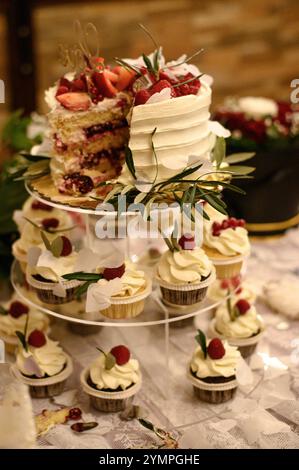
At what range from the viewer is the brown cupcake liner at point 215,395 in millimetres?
2237

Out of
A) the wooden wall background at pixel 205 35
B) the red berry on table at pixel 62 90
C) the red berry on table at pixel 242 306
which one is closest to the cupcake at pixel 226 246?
the red berry on table at pixel 242 306

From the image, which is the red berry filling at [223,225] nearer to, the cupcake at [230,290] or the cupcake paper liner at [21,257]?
the cupcake at [230,290]

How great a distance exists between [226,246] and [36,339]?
2.18 ft

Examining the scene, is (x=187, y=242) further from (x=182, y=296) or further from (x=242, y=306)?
(x=242, y=306)

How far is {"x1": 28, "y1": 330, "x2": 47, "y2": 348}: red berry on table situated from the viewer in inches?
91.0

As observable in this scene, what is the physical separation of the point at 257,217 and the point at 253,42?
2.32 metres

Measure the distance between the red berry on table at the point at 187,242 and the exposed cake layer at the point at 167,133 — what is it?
8.0 inches

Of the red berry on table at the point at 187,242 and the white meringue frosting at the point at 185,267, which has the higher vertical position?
the red berry on table at the point at 187,242

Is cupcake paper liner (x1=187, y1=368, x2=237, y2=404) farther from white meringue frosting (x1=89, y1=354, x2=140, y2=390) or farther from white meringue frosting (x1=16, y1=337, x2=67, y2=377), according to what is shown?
white meringue frosting (x1=16, y1=337, x2=67, y2=377)

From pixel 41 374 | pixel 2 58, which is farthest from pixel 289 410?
pixel 2 58

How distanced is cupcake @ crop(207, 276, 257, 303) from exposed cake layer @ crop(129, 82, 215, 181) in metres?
0.52

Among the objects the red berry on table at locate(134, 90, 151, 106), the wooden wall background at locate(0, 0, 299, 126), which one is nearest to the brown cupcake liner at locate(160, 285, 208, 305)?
the red berry on table at locate(134, 90, 151, 106)

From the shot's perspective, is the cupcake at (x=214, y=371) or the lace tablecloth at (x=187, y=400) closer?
the lace tablecloth at (x=187, y=400)
